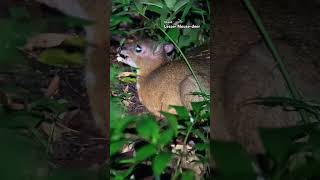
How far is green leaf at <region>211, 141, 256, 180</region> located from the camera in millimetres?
353

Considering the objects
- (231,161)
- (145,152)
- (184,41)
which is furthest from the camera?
(184,41)

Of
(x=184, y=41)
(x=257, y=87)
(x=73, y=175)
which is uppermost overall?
(x=184, y=41)

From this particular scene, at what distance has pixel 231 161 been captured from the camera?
0.36 meters

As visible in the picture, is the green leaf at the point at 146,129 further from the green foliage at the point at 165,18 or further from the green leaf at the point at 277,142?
the green foliage at the point at 165,18

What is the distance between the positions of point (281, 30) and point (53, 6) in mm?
541

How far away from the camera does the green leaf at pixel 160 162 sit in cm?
46

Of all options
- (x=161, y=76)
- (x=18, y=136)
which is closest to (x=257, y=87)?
(x=161, y=76)

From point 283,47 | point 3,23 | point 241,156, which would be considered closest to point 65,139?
point 283,47

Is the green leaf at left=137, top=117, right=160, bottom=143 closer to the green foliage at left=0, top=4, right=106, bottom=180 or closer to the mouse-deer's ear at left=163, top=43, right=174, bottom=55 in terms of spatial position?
the green foliage at left=0, top=4, right=106, bottom=180

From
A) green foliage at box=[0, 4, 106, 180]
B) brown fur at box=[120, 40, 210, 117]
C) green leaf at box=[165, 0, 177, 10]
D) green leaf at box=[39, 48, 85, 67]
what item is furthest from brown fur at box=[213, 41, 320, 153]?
green foliage at box=[0, 4, 106, 180]

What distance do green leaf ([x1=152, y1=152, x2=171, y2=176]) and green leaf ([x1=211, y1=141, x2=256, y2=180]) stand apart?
0.11 meters

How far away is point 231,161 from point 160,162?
130mm

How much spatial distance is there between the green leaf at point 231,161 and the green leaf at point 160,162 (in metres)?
0.11

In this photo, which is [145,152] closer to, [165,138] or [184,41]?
[165,138]
